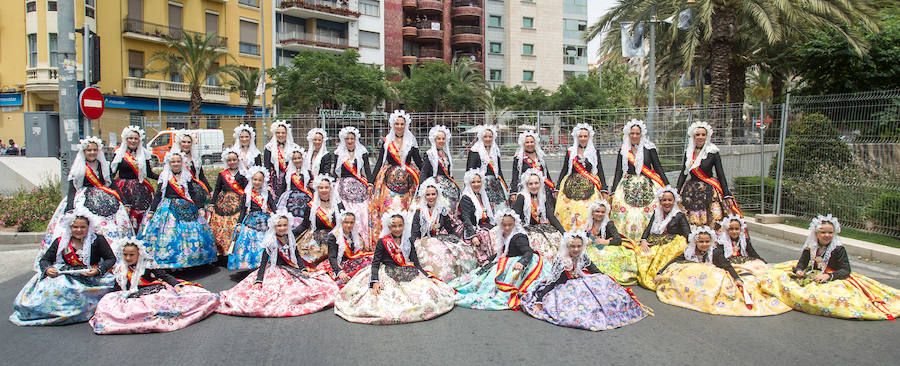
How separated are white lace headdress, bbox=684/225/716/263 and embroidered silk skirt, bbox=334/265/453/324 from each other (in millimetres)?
2680

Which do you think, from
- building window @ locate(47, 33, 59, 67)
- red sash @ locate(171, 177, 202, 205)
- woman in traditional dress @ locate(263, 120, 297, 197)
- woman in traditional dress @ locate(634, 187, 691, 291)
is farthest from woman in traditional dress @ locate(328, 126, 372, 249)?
building window @ locate(47, 33, 59, 67)

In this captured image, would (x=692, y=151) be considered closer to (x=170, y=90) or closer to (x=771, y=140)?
(x=771, y=140)

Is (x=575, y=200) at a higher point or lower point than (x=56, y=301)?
higher

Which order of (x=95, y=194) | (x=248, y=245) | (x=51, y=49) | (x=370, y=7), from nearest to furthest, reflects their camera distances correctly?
(x=95, y=194) < (x=248, y=245) < (x=51, y=49) < (x=370, y=7)

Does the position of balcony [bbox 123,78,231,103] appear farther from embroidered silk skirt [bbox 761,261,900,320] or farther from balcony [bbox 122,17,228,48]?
embroidered silk skirt [bbox 761,261,900,320]

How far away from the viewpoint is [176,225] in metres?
7.82

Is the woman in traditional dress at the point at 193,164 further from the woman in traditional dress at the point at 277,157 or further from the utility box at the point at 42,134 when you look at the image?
the utility box at the point at 42,134

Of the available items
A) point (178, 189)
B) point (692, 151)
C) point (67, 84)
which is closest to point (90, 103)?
point (67, 84)

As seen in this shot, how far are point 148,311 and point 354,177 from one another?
3.71m

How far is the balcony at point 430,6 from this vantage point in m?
50.2

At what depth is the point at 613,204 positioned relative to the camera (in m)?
8.31

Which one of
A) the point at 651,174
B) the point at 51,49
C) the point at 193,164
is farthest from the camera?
the point at 51,49

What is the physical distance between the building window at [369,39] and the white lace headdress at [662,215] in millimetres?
41867

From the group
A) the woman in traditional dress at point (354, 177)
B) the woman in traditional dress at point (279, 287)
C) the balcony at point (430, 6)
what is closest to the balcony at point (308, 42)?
the balcony at point (430, 6)
